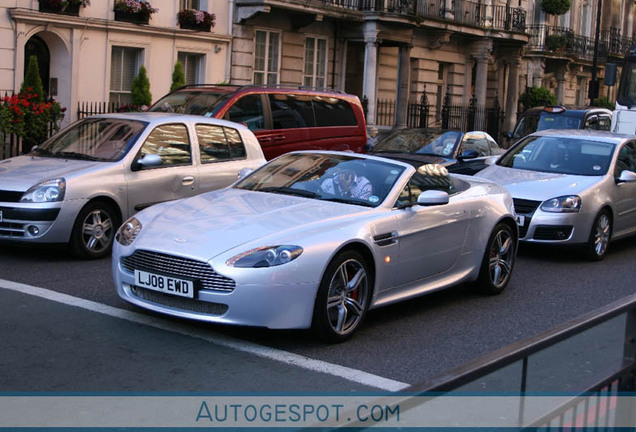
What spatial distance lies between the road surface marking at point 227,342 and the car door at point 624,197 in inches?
282

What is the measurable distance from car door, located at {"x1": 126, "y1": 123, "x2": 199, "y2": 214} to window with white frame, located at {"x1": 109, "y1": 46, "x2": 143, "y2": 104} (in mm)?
12034

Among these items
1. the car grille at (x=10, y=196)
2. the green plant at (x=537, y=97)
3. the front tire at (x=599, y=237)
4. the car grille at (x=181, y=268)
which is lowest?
the front tire at (x=599, y=237)

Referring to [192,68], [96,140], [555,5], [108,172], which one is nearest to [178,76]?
[192,68]

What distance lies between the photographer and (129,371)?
19.4ft

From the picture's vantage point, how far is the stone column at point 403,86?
107ft

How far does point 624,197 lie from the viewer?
12.5 meters

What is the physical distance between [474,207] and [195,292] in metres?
3.28

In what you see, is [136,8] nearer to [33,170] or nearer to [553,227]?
[33,170]

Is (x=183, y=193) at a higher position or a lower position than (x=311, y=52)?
lower

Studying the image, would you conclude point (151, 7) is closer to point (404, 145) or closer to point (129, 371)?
point (404, 145)

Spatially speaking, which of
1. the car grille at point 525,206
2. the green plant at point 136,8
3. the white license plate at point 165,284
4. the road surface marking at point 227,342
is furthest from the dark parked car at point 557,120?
the white license plate at point 165,284

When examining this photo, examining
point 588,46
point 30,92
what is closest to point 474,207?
point 30,92

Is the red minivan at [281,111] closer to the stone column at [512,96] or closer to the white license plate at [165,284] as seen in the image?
the white license plate at [165,284]

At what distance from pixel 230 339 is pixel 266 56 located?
21229 mm
